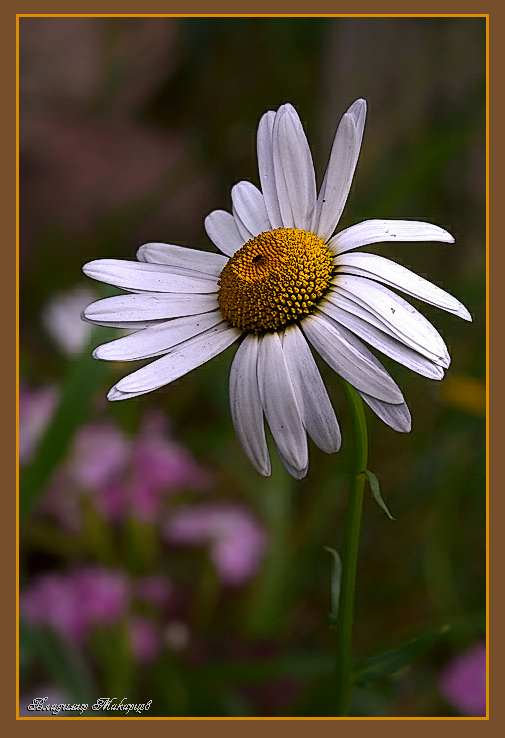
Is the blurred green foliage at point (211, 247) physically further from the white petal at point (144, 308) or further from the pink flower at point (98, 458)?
the white petal at point (144, 308)

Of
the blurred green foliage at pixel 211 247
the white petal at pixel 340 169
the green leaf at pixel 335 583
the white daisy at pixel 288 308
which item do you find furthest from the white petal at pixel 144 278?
the blurred green foliage at pixel 211 247

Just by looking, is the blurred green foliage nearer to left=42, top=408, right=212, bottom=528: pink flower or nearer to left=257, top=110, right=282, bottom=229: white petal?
left=42, top=408, right=212, bottom=528: pink flower

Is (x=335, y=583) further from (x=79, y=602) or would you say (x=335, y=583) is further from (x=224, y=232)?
(x=79, y=602)

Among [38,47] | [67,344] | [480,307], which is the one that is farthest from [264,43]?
[67,344]

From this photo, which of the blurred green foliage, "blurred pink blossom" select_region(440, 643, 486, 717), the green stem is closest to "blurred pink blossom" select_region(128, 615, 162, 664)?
the blurred green foliage

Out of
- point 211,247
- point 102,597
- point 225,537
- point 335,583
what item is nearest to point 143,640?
point 102,597

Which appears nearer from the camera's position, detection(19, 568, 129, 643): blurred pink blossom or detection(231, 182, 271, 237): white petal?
detection(231, 182, 271, 237): white petal

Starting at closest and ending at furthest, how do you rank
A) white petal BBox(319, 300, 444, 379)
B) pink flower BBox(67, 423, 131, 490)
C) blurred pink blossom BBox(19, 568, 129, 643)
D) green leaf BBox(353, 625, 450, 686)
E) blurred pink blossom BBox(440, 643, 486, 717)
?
white petal BBox(319, 300, 444, 379), green leaf BBox(353, 625, 450, 686), blurred pink blossom BBox(440, 643, 486, 717), blurred pink blossom BBox(19, 568, 129, 643), pink flower BBox(67, 423, 131, 490)
